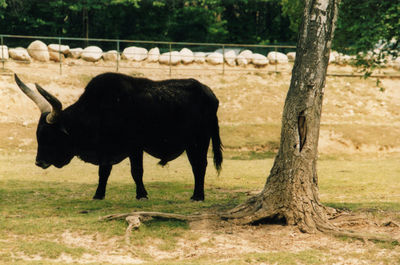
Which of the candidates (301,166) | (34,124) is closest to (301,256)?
(301,166)

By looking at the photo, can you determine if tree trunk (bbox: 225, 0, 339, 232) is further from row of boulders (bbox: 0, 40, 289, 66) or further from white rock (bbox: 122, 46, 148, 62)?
white rock (bbox: 122, 46, 148, 62)

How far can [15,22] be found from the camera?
118ft

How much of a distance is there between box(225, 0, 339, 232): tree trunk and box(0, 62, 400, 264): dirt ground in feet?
1.17

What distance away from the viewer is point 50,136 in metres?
11.6

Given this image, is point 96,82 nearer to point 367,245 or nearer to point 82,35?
point 367,245

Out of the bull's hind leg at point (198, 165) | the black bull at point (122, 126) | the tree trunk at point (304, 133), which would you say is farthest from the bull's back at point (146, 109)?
the tree trunk at point (304, 133)

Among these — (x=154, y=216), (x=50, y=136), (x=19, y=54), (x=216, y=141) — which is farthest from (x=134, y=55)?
(x=154, y=216)

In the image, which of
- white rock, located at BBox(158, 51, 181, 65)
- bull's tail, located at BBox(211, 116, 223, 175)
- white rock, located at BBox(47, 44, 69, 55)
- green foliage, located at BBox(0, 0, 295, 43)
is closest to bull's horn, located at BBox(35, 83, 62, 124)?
bull's tail, located at BBox(211, 116, 223, 175)

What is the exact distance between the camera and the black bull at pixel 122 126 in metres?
11.7

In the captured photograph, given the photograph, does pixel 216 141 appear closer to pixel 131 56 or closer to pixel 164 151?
pixel 164 151

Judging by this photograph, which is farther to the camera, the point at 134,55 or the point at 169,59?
the point at 169,59

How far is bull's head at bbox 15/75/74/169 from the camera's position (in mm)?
11516

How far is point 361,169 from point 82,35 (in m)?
24.6

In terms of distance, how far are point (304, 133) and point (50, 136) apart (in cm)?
511
